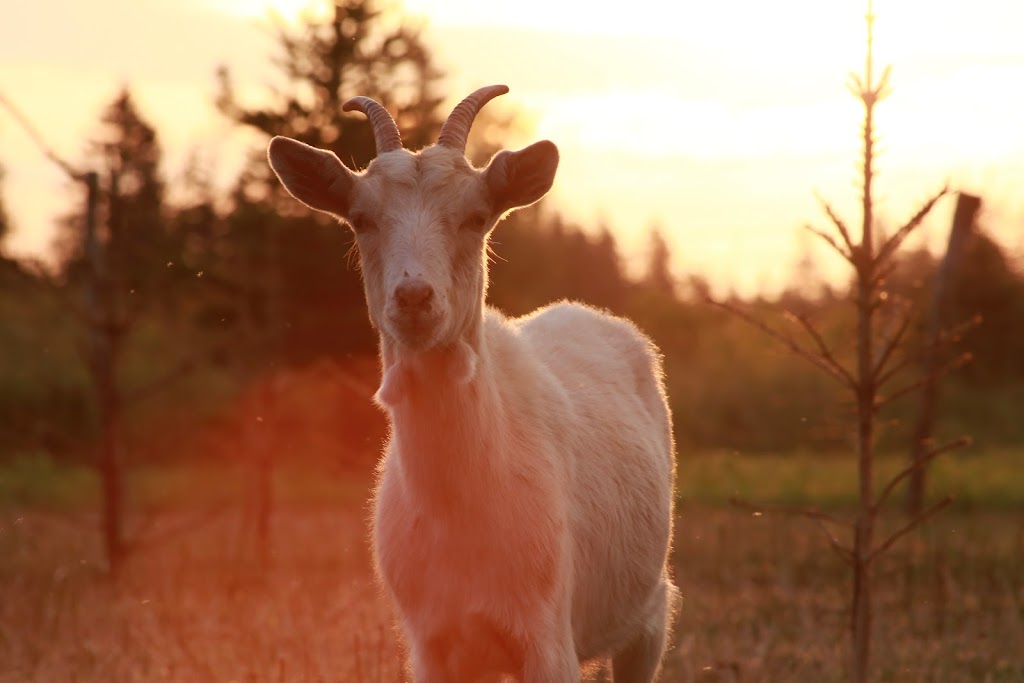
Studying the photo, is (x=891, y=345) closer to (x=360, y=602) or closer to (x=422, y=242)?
(x=422, y=242)

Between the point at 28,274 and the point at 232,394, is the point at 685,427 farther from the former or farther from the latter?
the point at 28,274

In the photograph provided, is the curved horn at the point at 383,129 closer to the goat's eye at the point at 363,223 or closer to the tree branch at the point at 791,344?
the goat's eye at the point at 363,223

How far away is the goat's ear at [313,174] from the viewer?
598 centimetres

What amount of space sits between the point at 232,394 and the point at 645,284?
32.1 m

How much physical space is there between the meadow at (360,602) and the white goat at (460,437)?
0.89m

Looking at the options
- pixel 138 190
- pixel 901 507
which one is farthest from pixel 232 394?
pixel 901 507

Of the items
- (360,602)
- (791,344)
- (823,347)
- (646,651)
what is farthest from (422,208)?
(360,602)

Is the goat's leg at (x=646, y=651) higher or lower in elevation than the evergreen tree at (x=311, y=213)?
lower

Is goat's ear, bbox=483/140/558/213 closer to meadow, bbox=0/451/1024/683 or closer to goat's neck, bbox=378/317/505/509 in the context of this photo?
goat's neck, bbox=378/317/505/509

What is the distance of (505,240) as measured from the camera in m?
21.4

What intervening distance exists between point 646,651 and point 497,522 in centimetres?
235

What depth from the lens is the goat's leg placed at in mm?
7738

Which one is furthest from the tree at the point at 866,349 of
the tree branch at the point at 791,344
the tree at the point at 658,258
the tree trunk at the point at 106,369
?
the tree at the point at 658,258

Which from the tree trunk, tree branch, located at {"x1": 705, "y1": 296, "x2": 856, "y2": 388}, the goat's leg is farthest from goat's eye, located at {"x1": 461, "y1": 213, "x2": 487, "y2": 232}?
the tree trunk
